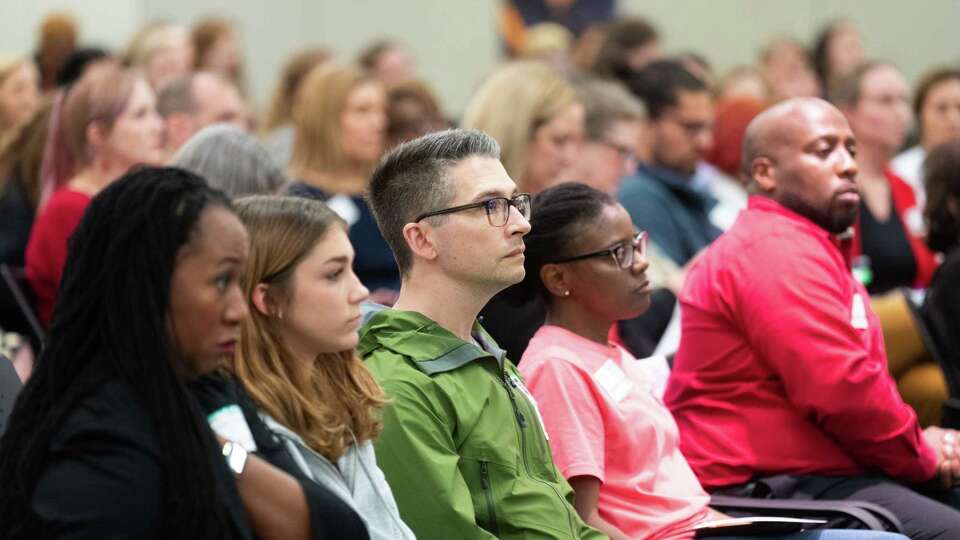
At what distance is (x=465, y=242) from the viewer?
3.05m

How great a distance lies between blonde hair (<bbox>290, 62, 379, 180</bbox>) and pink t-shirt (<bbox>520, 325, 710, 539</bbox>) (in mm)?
3052

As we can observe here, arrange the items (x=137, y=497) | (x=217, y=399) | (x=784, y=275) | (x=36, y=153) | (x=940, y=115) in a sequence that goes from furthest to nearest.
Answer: (x=940, y=115) → (x=36, y=153) → (x=784, y=275) → (x=217, y=399) → (x=137, y=497)

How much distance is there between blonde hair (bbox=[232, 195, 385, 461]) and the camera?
258 cm

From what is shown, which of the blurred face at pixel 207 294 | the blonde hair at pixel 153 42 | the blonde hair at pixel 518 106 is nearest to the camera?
the blurred face at pixel 207 294

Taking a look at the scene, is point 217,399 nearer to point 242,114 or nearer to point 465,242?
point 465,242

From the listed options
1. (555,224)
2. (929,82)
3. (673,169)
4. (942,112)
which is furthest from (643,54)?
(555,224)

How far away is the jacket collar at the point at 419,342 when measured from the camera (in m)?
2.94

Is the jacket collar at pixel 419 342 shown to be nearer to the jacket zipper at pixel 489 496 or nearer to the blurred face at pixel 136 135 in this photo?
the jacket zipper at pixel 489 496

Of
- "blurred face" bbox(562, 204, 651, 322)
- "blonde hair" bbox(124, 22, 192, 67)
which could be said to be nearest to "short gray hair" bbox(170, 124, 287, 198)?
"blurred face" bbox(562, 204, 651, 322)

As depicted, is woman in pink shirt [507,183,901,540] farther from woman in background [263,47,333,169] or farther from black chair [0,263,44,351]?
woman in background [263,47,333,169]

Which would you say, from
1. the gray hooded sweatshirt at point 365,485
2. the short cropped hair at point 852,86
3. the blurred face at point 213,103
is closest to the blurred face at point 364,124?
the blurred face at point 213,103

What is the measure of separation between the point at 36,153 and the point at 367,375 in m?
3.08

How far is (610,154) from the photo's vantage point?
6.00 meters

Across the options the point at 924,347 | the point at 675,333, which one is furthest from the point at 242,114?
the point at 924,347
